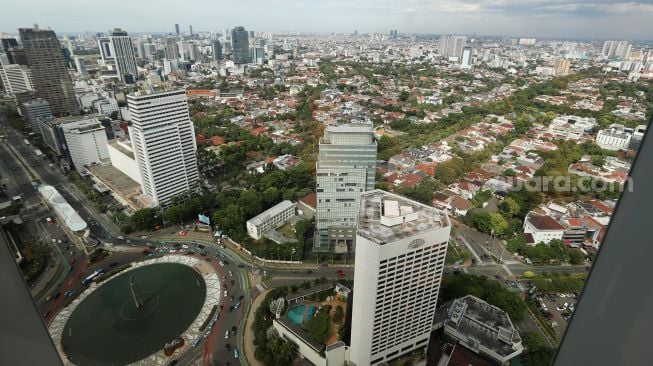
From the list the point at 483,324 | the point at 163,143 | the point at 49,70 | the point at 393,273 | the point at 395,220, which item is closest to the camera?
the point at 393,273

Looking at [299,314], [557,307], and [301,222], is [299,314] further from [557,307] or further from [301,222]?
[557,307]

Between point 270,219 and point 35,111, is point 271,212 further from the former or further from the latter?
point 35,111

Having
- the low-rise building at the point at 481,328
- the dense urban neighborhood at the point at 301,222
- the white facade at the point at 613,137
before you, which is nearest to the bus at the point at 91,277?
the dense urban neighborhood at the point at 301,222

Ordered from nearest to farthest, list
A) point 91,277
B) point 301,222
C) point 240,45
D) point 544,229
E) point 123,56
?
1. point 91,277
2. point 544,229
3. point 301,222
4. point 123,56
5. point 240,45

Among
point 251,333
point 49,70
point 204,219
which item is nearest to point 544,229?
point 251,333

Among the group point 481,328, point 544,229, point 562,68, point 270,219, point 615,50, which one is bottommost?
point 481,328

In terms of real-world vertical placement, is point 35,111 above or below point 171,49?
below

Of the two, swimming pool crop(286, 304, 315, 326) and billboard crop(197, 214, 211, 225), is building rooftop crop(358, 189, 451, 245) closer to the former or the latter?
swimming pool crop(286, 304, 315, 326)

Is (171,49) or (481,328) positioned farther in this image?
(171,49)
